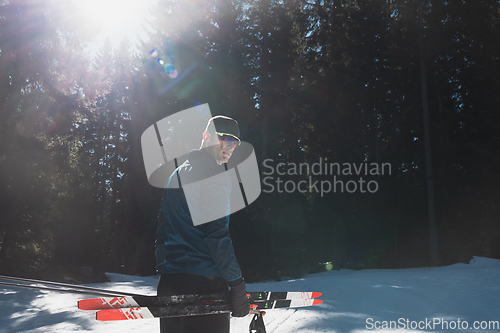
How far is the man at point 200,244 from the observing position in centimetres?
201

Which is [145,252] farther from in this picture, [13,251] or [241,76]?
[241,76]

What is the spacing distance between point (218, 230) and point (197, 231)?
168 millimetres

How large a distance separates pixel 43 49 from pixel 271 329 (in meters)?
15.2

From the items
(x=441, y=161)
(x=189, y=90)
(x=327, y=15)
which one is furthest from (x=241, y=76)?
(x=441, y=161)

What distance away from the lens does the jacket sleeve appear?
78.6 inches

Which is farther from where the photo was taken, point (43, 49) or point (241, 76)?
point (241, 76)

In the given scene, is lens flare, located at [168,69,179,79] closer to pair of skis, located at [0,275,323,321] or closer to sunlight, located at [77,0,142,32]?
sunlight, located at [77,0,142,32]

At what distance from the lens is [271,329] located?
4957mm

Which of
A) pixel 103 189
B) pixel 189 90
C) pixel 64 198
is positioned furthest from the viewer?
pixel 103 189

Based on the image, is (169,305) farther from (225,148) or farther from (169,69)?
(169,69)

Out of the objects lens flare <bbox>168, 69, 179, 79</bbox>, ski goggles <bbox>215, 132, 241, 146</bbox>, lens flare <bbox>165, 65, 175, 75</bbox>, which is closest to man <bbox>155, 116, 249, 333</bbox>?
ski goggles <bbox>215, 132, 241, 146</bbox>

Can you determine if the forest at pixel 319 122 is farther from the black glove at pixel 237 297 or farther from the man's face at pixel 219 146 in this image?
the black glove at pixel 237 297

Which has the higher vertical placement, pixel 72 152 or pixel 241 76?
pixel 241 76

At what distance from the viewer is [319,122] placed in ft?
73.3
